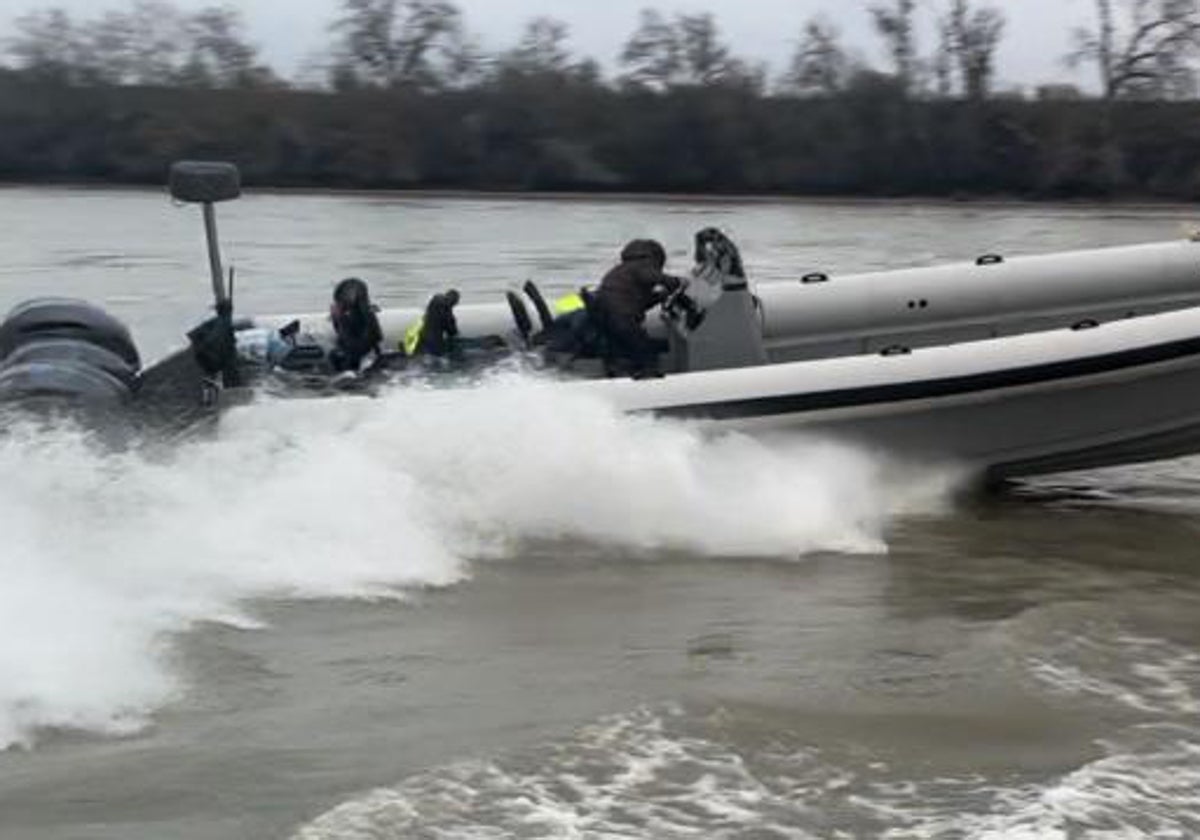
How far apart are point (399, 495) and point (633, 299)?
4.36 feet

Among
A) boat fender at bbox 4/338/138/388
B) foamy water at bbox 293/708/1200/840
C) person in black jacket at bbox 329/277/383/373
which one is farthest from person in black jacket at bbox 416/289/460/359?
foamy water at bbox 293/708/1200/840

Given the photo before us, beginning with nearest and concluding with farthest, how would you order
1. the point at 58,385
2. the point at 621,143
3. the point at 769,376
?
the point at 58,385, the point at 769,376, the point at 621,143

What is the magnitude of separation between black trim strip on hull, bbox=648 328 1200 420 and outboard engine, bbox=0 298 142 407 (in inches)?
88.2

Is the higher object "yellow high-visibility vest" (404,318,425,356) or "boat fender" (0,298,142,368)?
"boat fender" (0,298,142,368)

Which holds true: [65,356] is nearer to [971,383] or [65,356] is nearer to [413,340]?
[413,340]

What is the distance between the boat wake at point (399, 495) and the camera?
5805mm

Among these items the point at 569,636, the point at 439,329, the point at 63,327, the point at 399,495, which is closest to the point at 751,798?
the point at 569,636

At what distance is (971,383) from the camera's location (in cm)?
681

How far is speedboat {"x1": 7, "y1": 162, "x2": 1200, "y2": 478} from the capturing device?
645 cm

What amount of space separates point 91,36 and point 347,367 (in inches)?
2042

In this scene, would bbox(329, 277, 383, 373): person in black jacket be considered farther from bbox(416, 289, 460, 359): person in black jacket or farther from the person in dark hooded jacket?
the person in dark hooded jacket

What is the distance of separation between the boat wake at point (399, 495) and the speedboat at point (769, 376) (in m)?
0.14

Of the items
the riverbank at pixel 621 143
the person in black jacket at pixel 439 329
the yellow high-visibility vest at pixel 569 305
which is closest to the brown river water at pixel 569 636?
the person in black jacket at pixel 439 329

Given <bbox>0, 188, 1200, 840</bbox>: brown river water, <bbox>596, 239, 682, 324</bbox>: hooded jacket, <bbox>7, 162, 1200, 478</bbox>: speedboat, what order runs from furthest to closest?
<bbox>596, 239, 682, 324</bbox>: hooded jacket
<bbox>7, 162, 1200, 478</bbox>: speedboat
<bbox>0, 188, 1200, 840</bbox>: brown river water
